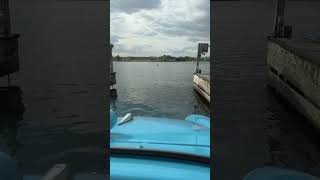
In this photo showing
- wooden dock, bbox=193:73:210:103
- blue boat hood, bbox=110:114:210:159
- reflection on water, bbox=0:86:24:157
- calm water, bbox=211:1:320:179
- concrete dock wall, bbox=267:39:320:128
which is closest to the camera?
blue boat hood, bbox=110:114:210:159

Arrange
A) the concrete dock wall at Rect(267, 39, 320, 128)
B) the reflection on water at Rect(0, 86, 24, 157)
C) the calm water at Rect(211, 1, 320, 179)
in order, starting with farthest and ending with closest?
the reflection on water at Rect(0, 86, 24, 157)
the concrete dock wall at Rect(267, 39, 320, 128)
the calm water at Rect(211, 1, 320, 179)

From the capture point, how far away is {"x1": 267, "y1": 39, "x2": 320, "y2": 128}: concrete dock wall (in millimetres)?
7110

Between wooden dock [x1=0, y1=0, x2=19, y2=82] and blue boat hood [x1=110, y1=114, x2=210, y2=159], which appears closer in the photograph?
blue boat hood [x1=110, y1=114, x2=210, y2=159]

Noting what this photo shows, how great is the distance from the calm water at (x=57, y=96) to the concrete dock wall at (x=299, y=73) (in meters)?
3.94

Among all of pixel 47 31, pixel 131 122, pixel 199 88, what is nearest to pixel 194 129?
pixel 131 122

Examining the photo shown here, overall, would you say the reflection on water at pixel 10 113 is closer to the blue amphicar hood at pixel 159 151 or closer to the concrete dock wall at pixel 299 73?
the blue amphicar hood at pixel 159 151

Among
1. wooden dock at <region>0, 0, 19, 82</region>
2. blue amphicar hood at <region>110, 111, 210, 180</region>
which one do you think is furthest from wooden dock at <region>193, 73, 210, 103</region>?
wooden dock at <region>0, 0, 19, 82</region>

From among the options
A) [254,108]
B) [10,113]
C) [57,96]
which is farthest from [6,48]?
[254,108]

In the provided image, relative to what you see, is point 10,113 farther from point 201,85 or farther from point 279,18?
point 201,85

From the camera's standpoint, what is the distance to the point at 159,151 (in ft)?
18.7

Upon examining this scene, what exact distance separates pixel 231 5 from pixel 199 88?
25.3 metres

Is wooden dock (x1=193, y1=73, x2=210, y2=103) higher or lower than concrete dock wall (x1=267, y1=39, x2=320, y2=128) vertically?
lower

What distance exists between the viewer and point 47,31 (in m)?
10.8

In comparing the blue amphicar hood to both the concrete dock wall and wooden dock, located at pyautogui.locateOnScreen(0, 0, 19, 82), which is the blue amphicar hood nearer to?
wooden dock, located at pyautogui.locateOnScreen(0, 0, 19, 82)
